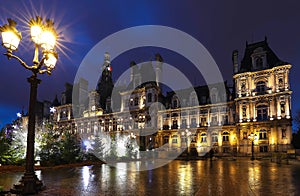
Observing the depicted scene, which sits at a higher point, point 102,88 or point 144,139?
point 102,88

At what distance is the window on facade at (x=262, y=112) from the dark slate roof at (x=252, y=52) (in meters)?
6.92

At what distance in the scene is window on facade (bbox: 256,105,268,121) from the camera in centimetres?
3734

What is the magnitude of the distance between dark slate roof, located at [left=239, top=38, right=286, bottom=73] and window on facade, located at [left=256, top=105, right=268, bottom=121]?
6918mm

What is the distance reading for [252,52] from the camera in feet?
138

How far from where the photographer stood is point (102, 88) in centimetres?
6341

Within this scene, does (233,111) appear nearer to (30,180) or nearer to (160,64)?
(160,64)

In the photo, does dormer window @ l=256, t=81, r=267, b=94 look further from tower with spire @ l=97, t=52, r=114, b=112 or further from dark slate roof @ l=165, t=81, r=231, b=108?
tower with spire @ l=97, t=52, r=114, b=112

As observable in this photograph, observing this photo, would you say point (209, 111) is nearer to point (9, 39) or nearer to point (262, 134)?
point (262, 134)

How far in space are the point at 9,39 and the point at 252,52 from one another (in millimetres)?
42691

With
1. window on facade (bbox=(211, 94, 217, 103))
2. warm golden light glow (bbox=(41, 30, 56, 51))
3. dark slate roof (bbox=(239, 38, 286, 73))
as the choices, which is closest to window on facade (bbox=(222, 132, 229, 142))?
window on facade (bbox=(211, 94, 217, 103))

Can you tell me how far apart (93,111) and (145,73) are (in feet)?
53.0

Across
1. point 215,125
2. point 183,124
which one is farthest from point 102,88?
point 215,125

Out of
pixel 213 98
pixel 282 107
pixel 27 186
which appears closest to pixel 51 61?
pixel 27 186

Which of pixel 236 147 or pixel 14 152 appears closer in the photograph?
pixel 14 152
